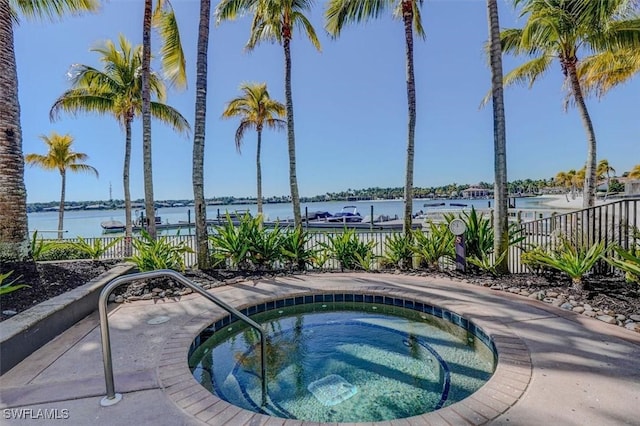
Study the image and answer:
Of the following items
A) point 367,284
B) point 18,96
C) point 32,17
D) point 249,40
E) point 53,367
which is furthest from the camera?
point 249,40

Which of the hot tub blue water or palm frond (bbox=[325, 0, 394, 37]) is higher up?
palm frond (bbox=[325, 0, 394, 37])

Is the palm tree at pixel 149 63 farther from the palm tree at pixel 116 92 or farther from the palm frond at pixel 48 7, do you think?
the palm tree at pixel 116 92

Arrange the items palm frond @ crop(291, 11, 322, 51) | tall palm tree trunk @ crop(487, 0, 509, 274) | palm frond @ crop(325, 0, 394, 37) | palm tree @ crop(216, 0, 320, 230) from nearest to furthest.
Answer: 1. tall palm tree trunk @ crop(487, 0, 509, 274)
2. palm frond @ crop(325, 0, 394, 37)
3. palm tree @ crop(216, 0, 320, 230)
4. palm frond @ crop(291, 11, 322, 51)

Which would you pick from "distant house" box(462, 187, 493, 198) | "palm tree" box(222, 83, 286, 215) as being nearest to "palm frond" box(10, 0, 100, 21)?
"palm tree" box(222, 83, 286, 215)

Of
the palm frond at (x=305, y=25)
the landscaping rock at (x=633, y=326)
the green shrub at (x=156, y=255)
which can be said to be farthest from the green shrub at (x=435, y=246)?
the palm frond at (x=305, y=25)

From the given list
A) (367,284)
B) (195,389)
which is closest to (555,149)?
(367,284)

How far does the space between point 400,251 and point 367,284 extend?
1.58 m

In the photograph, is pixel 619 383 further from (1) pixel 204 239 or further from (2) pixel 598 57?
(2) pixel 598 57

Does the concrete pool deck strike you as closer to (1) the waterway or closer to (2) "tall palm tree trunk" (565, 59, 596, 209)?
(2) "tall palm tree trunk" (565, 59, 596, 209)

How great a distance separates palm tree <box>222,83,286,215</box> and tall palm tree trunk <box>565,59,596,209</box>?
11.3 m

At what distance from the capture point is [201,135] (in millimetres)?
6020

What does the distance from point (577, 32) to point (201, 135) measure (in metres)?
8.27

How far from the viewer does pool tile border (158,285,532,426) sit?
1955mm

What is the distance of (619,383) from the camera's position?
224cm
